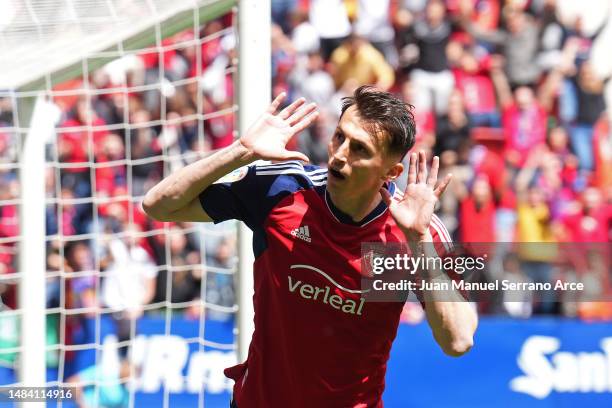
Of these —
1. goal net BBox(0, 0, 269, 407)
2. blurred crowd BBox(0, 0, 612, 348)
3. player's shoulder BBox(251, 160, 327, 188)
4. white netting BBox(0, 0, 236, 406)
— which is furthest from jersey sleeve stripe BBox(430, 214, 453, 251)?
blurred crowd BBox(0, 0, 612, 348)

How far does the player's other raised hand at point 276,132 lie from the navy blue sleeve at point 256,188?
229mm

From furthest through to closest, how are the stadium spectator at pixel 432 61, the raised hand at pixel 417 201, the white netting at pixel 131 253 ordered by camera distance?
the stadium spectator at pixel 432 61 < the white netting at pixel 131 253 < the raised hand at pixel 417 201

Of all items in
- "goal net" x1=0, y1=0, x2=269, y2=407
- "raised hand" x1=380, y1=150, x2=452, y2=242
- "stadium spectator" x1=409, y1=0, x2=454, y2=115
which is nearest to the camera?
"raised hand" x1=380, y1=150, x2=452, y2=242

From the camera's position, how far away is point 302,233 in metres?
4.20

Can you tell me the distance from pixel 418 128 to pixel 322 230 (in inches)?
286

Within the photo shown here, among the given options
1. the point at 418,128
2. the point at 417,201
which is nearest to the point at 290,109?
the point at 417,201

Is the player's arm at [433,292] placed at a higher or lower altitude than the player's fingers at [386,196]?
lower

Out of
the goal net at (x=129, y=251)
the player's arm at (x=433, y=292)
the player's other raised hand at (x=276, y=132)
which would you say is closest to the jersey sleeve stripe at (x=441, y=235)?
the player's arm at (x=433, y=292)

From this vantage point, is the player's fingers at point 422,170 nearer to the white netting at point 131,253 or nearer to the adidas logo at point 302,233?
the adidas logo at point 302,233

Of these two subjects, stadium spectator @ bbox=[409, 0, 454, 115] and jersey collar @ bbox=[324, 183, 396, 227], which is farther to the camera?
stadium spectator @ bbox=[409, 0, 454, 115]

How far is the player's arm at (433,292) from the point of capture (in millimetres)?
3875

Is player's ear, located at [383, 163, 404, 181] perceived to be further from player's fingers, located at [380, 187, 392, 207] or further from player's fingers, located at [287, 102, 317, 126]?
player's fingers, located at [287, 102, 317, 126]

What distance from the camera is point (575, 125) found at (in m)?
11.4

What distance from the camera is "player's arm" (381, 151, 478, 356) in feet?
12.7
